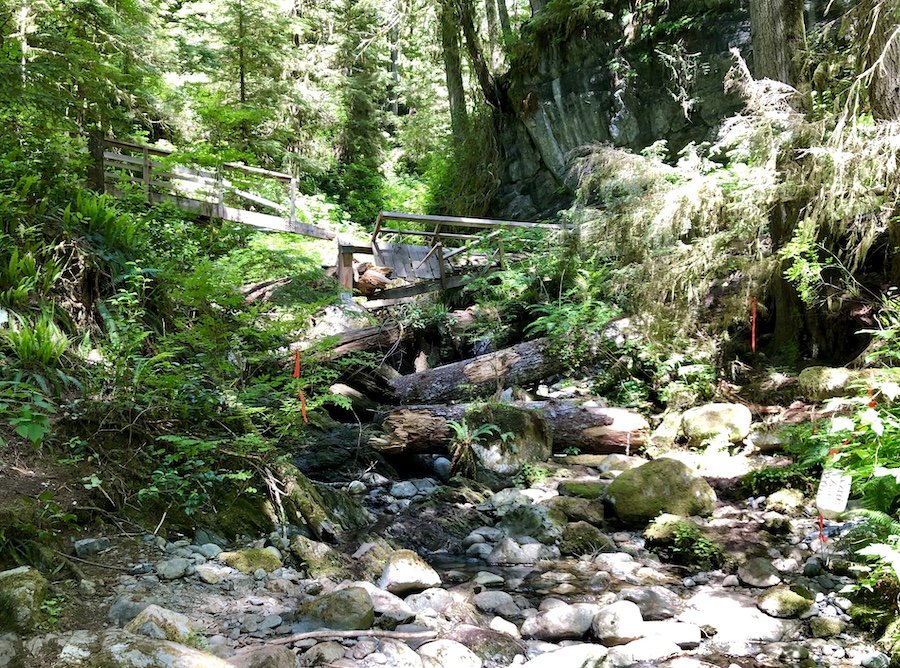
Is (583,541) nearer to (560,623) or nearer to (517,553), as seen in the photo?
(517,553)

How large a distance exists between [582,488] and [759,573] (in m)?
2.05

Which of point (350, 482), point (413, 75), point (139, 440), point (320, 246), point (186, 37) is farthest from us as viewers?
point (413, 75)

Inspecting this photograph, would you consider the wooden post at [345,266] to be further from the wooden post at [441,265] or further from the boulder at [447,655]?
the boulder at [447,655]

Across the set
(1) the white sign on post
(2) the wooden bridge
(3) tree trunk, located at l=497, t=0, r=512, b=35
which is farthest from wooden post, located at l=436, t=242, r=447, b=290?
(3) tree trunk, located at l=497, t=0, r=512, b=35

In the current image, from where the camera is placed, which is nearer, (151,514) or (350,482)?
(151,514)

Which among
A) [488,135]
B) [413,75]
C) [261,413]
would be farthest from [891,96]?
[413,75]

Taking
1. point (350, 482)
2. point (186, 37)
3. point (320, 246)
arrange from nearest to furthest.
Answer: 1. point (350, 482)
2. point (320, 246)
3. point (186, 37)

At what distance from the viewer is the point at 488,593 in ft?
13.9

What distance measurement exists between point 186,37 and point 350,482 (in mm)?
15850

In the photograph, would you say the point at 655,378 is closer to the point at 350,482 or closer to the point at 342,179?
the point at 350,482

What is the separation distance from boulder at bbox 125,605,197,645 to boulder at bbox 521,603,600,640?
1.89 m

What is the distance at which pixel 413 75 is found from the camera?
953 inches

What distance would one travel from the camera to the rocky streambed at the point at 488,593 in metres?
A: 3.02

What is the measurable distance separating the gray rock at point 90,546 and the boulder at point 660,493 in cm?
404
